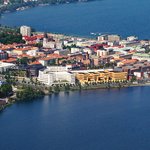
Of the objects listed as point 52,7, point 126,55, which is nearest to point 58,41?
point 126,55

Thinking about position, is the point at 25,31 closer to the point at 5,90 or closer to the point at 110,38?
the point at 110,38

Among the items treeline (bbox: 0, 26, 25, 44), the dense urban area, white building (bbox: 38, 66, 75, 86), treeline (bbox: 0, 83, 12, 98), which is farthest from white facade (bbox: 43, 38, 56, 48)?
treeline (bbox: 0, 83, 12, 98)

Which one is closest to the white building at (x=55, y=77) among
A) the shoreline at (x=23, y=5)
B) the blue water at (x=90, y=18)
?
the blue water at (x=90, y=18)

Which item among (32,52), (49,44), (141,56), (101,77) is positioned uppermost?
(49,44)

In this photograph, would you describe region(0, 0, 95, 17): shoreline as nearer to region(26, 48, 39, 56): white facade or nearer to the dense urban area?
the dense urban area

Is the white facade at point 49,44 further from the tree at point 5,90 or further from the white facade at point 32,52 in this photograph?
the tree at point 5,90

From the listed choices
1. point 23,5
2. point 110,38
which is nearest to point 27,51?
point 110,38

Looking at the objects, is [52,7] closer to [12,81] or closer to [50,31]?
[50,31]

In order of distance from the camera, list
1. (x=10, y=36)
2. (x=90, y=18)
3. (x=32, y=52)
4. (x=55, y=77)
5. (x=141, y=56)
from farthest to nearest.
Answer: (x=90, y=18), (x=10, y=36), (x=32, y=52), (x=141, y=56), (x=55, y=77)
